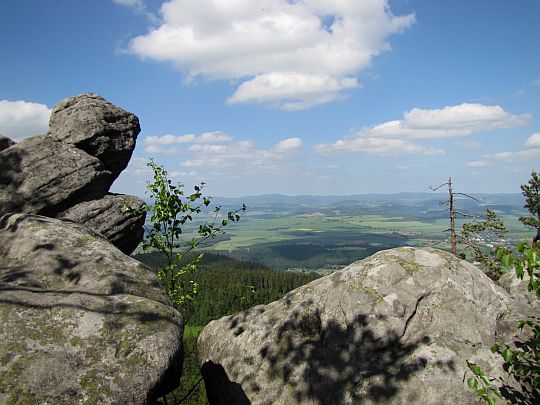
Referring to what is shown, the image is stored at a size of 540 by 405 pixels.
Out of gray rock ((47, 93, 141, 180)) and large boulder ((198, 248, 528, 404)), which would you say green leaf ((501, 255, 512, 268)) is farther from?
gray rock ((47, 93, 141, 180))

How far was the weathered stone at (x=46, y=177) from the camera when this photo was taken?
52.8 ft

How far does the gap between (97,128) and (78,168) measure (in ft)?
8.16

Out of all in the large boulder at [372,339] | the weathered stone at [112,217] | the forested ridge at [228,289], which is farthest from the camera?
the forested ridge at [228,289]

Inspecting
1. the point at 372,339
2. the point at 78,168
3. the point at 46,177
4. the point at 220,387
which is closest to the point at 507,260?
the point at 372,339

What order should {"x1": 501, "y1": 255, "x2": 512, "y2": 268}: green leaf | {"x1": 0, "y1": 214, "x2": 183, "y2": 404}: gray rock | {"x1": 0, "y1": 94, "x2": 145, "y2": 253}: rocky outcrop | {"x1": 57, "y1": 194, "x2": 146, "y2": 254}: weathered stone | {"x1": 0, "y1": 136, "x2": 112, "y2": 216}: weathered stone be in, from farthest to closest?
{"x1": 57, "y1": 194, "x2": 146, "y2": 254}: weathered stone, {"x1": 0, "y1": 94, "x2": 145, "y2": 253}: rocky outcrop, {"x1": 0, "y1": 136, "x2": 112, "y2": 216}: weathered stone, {"x1": 0, "y1": 214, "x2": 183, "y2": 404}: gray rock, {"x1": 501, "y1": 255, "x2": 512, "y2": 268}: green leaf

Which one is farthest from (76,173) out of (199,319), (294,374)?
(199,319)

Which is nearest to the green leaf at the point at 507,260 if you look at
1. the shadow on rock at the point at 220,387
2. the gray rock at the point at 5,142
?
the shadow on rock at the point at 220,387

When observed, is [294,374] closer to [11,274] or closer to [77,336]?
[77,336]

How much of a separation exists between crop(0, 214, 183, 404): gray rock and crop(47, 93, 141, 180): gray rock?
10678 mm

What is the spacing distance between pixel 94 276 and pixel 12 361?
2.77m

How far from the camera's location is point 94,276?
28.8 ft

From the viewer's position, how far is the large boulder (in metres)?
9.34

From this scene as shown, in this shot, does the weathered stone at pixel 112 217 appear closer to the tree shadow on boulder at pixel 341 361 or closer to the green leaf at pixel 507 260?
the tree shadow on boulder at pixel 341 361

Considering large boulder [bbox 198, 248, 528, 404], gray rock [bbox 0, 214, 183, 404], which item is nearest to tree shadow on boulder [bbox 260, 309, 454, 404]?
large boulder [bbox 198, 248, 528, 404]
